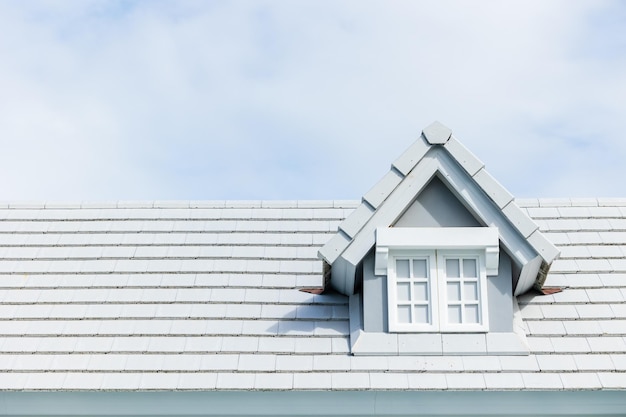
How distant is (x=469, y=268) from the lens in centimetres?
966

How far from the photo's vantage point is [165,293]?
34.7 feet

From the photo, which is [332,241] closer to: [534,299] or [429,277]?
[429,277]

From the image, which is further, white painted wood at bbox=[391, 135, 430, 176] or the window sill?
white painted wood at bbox=[391, 135, 430, 176]

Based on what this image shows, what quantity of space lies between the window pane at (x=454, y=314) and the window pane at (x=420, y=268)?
0.43 metres

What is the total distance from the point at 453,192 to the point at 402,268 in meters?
1.00

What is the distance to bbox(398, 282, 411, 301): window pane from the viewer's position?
9609 millimetres

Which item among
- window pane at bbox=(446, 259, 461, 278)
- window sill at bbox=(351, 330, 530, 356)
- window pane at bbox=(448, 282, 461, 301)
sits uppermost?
window pane at bbox=(446, 259, 461, 278)

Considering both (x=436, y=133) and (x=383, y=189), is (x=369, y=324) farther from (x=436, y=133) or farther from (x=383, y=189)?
(x=436, y=133)

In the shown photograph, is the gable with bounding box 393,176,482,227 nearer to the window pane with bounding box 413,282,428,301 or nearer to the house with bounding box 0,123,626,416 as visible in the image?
the house with bounding box 0,123,626,416

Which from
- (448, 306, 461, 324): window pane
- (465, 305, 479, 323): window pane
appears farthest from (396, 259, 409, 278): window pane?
(465, 305, 479, 323): window pane

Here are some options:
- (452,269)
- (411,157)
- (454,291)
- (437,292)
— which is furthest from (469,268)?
(411,157)

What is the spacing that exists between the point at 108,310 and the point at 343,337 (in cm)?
271

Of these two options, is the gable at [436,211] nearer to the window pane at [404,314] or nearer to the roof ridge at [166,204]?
the window pane at [404,314]

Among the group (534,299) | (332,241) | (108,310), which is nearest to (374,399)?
(332,241)
